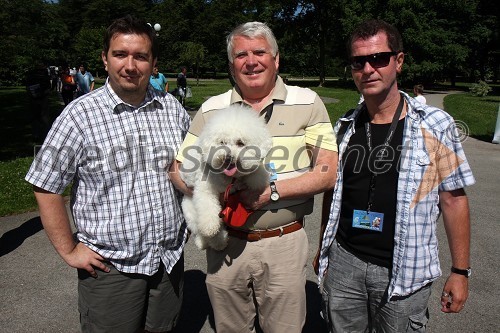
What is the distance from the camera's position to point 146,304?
8.77 ft

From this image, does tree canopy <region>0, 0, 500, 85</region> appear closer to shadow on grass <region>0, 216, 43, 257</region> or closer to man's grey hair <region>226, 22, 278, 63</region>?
shadow on grass <region>0, 216, 43, 257</region>

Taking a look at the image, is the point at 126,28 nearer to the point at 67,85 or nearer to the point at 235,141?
the point at 235,141

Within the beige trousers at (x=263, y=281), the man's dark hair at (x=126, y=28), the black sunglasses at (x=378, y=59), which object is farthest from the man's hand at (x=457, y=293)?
the man's dark hair at (x=126, y=28)

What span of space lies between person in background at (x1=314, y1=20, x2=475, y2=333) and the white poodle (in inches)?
21.2

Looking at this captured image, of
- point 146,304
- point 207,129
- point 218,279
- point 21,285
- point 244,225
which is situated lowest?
point 21,285

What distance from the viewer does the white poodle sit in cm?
247

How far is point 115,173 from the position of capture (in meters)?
2.37

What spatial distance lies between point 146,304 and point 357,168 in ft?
5.63

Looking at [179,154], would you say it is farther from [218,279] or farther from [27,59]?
[27,59]

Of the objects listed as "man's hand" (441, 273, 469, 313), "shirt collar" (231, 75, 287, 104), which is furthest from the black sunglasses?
"man's hand" (441, 273, 469, 313)

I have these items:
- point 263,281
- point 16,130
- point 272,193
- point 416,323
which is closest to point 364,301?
point 416,323

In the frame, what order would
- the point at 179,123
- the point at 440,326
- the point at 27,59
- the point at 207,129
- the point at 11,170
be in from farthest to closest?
the point at 27,59 < the point at 11,170 < the point at 440,326 < the point at 179,123 < the point at 207,129

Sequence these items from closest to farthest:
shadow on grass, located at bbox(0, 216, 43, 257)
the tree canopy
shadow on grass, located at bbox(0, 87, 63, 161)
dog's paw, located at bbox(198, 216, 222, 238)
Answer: dog's paw, located at bbox(198, 216, 222, 238) → shadow on grass, located at bbox(0, 216, 43, 257) → shadow on grass, located at bbox(0, 87, 63, 161) → the tree canopy

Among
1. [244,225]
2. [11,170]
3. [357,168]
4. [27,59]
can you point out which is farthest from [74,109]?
[27,59]
